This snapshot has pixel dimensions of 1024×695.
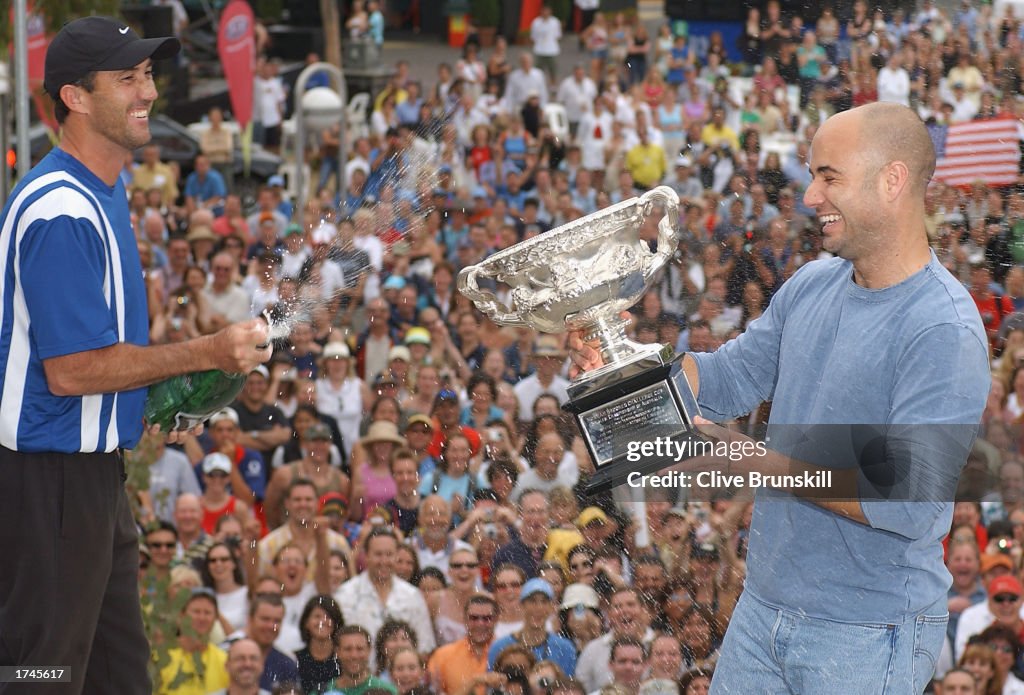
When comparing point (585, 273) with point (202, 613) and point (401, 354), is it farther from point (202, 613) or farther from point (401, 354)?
point (401, 354)

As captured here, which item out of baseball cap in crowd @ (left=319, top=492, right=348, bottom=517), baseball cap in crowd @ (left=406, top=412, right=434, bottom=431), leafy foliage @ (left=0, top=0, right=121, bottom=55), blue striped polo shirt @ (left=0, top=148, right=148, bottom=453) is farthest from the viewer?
leafy foliage @ (left=0, top=0, right=121, bottom=55)

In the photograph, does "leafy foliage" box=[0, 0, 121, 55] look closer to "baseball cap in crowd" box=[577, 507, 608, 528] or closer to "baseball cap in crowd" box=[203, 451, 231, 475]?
"baseball cap in crowd" box=[203, 451, 231, 475]

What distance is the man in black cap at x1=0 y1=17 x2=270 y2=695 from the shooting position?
3332 millimetres

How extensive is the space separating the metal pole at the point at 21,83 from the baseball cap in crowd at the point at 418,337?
331 cm

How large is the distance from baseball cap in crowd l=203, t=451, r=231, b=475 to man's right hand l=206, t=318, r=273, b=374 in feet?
14.2

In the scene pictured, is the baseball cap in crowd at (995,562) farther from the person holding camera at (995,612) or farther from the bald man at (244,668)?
the bald man at (244,668)

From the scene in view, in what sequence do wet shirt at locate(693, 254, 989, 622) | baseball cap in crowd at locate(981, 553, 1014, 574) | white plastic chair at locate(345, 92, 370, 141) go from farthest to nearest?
white plastic chair at locate(345, 92, 370, 141) < baseball cap in crowd at locate(981, 553, 1014, 574) < wet shirt at locate(693, 254, 989, 622)

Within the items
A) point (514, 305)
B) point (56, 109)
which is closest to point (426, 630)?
point (514, 305)

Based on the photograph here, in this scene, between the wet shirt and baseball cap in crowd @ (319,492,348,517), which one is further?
baseball cap in crowd @ (319,492,348,517)

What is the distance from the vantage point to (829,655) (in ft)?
10.3

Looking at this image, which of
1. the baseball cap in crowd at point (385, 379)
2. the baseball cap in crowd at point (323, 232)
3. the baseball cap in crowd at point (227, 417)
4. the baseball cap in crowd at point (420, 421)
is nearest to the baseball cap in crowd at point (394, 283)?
the baseball cap in crowd at point (323, 232)

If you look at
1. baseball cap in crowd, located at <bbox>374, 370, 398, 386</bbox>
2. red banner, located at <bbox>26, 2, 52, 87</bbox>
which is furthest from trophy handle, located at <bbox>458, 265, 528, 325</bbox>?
red banner, located at <bbox>26, 2, 52, 87</bbox>

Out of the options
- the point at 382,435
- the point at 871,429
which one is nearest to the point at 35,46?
the point at 382,435

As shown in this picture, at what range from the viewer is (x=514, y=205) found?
12695 mm
